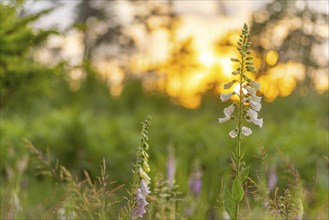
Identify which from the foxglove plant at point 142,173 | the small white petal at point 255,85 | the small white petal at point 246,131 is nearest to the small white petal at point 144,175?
the foxglove plant at point 142,173

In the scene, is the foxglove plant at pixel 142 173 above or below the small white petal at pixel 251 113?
below

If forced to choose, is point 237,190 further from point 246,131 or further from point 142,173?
point 142,173

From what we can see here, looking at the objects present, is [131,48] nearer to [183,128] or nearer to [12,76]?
[183,128]

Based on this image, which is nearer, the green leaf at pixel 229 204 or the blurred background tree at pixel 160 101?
the green leaf at pixel 229 204

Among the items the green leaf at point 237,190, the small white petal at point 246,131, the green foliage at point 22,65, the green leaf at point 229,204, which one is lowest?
the green leaf at point 229,204

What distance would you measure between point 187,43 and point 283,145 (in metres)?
15.1

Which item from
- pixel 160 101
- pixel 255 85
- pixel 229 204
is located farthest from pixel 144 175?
pixel 160 101

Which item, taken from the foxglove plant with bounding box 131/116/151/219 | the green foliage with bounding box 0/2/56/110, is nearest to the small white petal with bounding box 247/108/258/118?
the foxglove plant with bounding box 131/116/151/219

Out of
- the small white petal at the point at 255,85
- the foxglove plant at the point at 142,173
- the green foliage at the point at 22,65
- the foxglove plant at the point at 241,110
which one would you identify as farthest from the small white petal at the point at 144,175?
the green foliage at the point at 22,65

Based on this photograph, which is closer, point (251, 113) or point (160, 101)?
point (251, 113)

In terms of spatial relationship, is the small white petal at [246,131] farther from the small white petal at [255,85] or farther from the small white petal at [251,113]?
the small white petal at [255,85]

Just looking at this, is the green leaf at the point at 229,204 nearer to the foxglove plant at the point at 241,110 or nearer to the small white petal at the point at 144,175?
the foxglove plant at the point at 241,110

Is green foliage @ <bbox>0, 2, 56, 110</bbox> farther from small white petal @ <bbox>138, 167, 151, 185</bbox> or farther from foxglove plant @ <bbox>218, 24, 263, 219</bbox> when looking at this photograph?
foxglove plant @ <bbox>218, 24, 263, 219</bbox>

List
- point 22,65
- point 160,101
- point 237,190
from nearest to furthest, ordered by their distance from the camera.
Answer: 1. point 237,190
2. point 22,65
3. point 160,101
